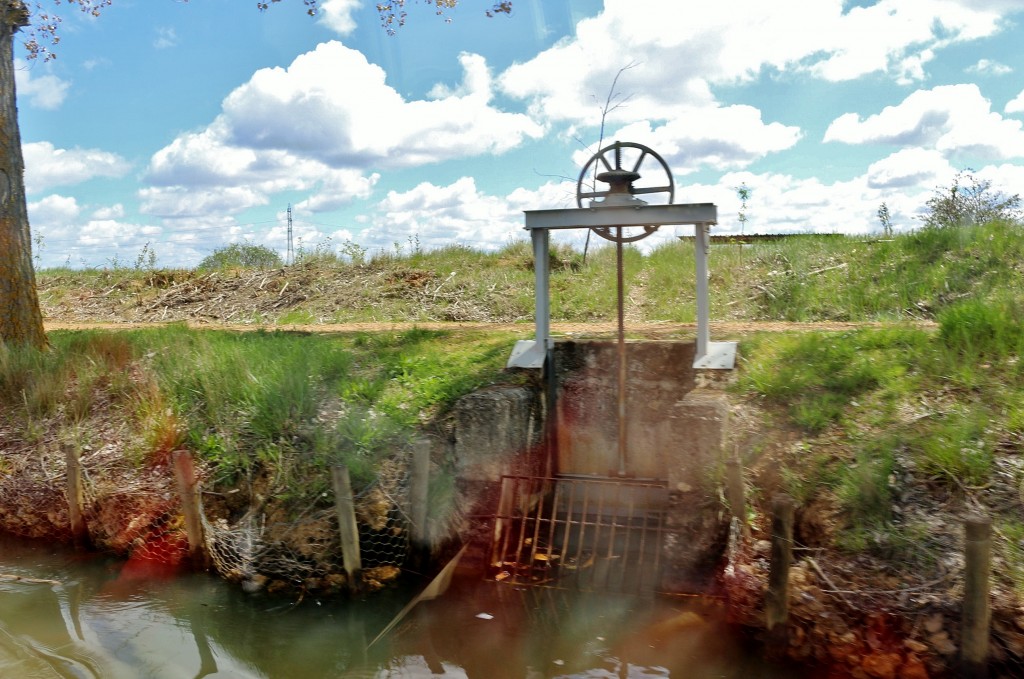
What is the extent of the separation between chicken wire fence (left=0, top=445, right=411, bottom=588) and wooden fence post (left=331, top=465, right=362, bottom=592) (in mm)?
201

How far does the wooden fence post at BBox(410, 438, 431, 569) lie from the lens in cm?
714

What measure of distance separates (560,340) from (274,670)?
4.18 metres

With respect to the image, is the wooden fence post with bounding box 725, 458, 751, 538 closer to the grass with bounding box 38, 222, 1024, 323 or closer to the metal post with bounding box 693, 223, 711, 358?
the metal post with bounding box 693, 223, 711, 358

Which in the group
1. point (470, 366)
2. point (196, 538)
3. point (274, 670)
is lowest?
point (274, 670)

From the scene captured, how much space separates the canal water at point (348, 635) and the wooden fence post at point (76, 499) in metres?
0.77

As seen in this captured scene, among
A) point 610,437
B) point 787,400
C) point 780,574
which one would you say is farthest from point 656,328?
point 780,574

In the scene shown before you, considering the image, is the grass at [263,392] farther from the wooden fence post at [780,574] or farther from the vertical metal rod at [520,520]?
the wooden fence post at [780,574]

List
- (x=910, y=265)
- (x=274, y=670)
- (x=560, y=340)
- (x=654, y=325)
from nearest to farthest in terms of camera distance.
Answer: (x=274, y=670)
(x=560, y=340)
(x=654, y=325)
(x=910, y=265)

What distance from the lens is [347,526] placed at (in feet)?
22.8

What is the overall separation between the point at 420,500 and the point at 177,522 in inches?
103

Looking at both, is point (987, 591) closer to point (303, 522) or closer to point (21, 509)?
point (303, 522)

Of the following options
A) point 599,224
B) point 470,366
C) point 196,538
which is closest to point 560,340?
point 470,366

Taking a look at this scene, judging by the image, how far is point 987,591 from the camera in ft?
15.8

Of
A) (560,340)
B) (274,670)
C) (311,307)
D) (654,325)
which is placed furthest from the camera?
(311,307)
